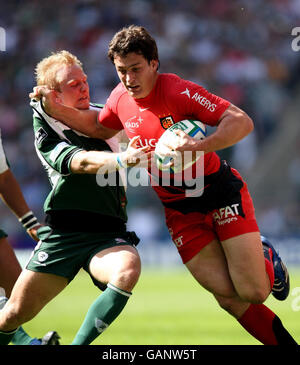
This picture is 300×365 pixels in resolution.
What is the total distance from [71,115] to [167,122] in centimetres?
71

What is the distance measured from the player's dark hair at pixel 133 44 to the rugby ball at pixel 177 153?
0.52m

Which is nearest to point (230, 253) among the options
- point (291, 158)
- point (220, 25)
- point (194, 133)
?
point (194, 133)

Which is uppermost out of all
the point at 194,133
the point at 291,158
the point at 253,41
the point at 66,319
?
the point at 194,133

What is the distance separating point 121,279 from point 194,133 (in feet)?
3.59

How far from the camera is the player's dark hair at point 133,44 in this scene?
4.70 metres

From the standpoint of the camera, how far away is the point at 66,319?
8648 mm

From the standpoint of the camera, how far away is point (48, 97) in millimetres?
5027

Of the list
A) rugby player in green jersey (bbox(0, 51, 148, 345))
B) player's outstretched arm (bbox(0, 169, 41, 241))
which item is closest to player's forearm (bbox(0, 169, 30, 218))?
player's outstretched arm (bbox(0, 169, 41, 241))

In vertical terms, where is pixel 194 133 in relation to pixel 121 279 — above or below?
above

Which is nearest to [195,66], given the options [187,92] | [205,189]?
[205,189]

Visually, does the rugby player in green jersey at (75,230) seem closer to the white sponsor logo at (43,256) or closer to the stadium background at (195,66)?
the white sponsor logo at (43,256)

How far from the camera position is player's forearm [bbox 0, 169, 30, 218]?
576 cm

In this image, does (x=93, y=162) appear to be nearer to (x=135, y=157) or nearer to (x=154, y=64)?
(x=135, y=157)
